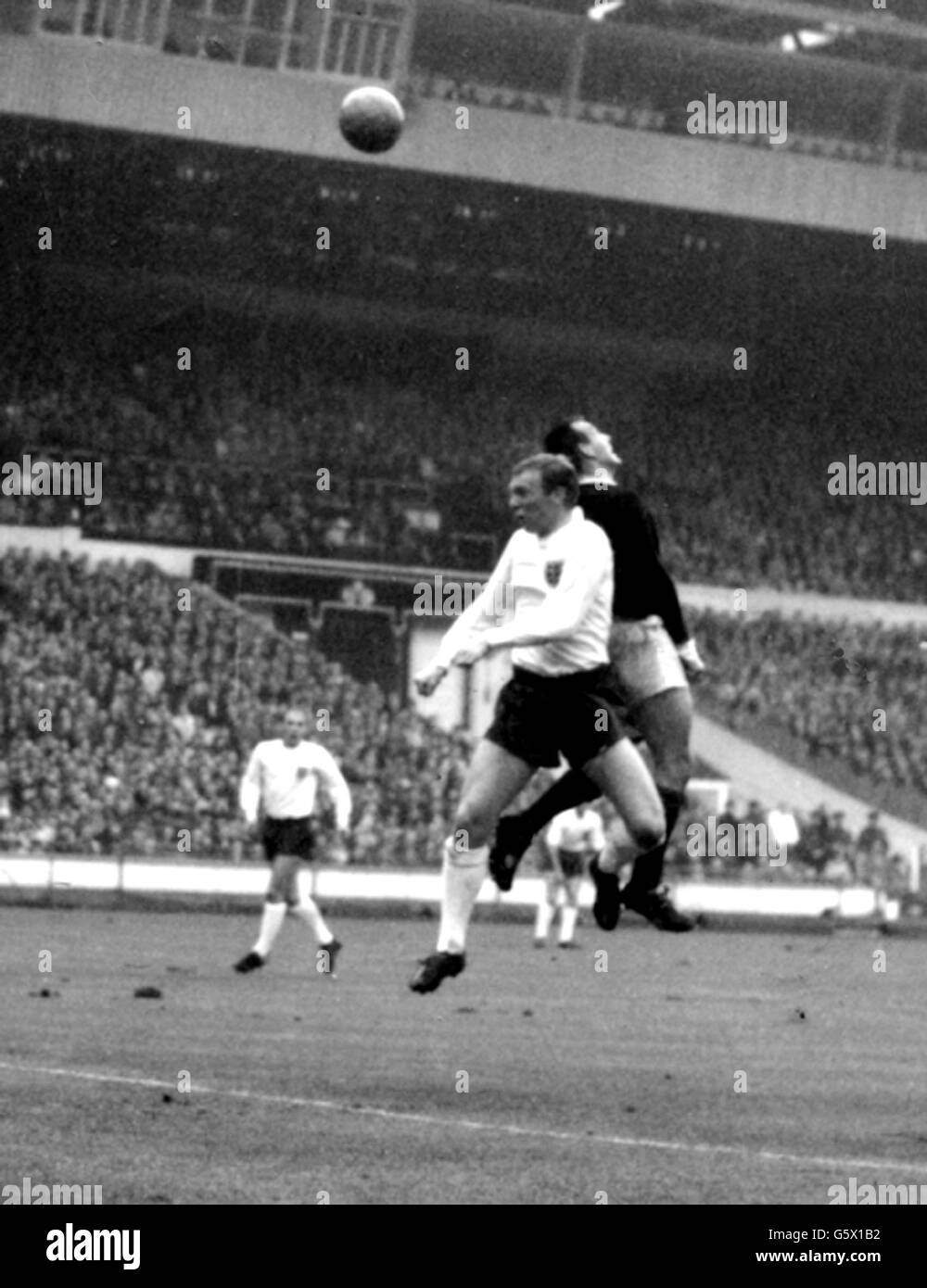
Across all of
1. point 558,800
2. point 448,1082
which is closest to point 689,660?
point 558,800

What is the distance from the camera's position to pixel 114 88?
42469 millimetres

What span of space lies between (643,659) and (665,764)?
1.91 feet

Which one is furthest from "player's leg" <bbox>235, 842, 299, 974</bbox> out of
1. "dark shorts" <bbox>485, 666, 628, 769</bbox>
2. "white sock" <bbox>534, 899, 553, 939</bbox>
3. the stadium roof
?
the stadium roof

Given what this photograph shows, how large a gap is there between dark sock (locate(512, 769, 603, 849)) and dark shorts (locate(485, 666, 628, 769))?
0.66 m

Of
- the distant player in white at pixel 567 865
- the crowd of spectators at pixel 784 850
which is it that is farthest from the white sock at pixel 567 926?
the crowd of spectators at pixel 784 850

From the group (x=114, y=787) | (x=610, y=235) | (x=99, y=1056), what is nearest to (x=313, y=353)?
(x=610, y=235)

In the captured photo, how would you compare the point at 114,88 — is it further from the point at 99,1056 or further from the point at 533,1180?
the point at 533,1180

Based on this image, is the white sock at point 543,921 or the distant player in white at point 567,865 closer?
the distant player in white at point 567,865

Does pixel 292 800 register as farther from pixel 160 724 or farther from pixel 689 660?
pixel 160 724

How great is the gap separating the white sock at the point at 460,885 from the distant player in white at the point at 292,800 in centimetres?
887

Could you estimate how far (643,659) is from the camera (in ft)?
38.7

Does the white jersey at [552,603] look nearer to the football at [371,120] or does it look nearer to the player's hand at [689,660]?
the player's hand at [689,660]

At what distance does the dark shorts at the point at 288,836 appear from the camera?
20.5 meters

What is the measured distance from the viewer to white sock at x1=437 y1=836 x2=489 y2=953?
11.1 m
